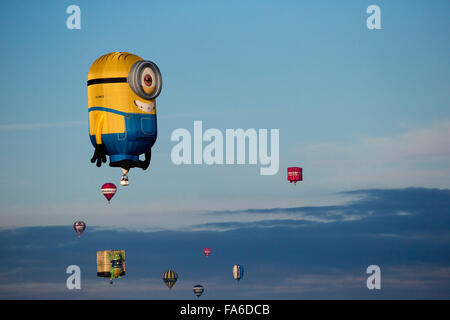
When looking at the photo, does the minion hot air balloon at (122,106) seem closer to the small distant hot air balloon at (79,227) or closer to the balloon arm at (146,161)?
the balloon arm at (146,161)

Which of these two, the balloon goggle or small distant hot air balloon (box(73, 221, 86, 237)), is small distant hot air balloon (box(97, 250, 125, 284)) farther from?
the balloon goggle

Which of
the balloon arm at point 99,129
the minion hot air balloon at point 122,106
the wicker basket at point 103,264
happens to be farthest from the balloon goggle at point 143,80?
the wicker basket at point 103,264

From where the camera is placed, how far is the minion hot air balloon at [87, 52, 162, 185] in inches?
1863

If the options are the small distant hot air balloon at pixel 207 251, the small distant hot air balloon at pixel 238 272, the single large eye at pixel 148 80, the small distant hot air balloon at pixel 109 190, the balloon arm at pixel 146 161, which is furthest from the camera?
the small distant hot air balloon at pixel 238 272

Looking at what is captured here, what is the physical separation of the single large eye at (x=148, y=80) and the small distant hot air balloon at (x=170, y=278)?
116 feet

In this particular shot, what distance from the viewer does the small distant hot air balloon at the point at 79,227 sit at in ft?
242

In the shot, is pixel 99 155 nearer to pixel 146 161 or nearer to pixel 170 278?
pixel 146 161

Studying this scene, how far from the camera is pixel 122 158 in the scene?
159ft

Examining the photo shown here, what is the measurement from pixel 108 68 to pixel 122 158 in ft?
18.7

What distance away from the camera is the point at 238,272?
93.2 metres

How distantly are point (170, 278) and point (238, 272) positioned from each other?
1552cm

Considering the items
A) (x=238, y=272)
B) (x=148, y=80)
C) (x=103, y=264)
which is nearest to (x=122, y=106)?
(x=148, y=80)
